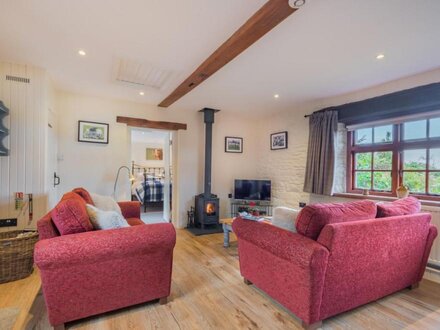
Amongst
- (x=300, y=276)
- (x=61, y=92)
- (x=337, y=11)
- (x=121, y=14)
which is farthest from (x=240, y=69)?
(x=61, y=92)

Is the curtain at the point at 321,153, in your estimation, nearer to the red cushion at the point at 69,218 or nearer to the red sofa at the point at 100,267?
the red sofa at the point at 100,267

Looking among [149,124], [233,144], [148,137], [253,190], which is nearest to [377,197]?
[253,190]

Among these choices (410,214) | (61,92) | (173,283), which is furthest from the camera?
(61,92)

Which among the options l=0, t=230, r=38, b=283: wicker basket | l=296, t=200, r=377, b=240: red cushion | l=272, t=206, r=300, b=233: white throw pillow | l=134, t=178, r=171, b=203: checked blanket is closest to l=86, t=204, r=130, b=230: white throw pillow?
l=0, t=230, r=38, b=283: wicker basket

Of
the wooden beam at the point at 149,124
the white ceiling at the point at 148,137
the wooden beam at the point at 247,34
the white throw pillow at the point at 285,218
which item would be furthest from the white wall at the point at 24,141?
the white ceiling at the point at 148,137

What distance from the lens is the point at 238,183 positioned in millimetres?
4953

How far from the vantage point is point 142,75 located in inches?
125

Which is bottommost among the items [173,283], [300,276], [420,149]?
[173,283]

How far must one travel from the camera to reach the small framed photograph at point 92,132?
386cm

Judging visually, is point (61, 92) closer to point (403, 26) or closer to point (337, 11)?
point (337, 11)

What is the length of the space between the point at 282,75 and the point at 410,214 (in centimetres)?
204

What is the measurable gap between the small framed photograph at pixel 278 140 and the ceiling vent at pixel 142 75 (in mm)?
2466

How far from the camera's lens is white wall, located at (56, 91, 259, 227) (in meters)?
3.82

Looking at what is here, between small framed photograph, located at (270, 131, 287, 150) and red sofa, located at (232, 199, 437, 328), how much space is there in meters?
2.64
